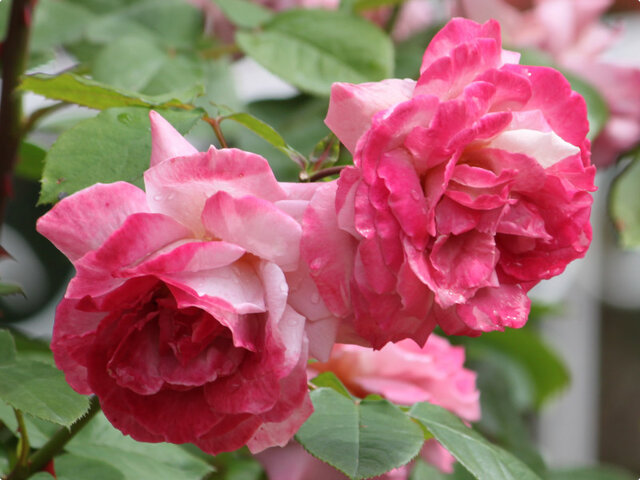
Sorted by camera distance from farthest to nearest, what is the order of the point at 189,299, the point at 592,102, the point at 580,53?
the point at 580,53
the point at 592,102
the point at 189,299

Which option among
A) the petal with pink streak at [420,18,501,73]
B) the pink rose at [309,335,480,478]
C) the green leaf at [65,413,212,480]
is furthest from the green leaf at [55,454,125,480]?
the petal with pink streak at [420,18,501,73]

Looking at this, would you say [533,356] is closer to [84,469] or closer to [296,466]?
[296,466]

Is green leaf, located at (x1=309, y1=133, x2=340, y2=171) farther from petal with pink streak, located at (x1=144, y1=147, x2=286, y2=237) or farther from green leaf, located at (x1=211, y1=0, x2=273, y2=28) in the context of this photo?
green leaf, located at (x1=211, y1=0, x2=273, y2=28)

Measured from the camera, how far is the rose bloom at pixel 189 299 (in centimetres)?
24

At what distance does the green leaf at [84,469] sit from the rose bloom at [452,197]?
5.3 inches

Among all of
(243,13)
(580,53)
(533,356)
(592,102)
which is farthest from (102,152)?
(533,356)

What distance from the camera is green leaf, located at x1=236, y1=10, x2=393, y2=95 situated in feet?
1.50

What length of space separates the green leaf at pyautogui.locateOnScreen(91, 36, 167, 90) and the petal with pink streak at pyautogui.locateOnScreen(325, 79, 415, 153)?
23 cm

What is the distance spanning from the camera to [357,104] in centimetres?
26

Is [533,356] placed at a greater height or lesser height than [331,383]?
lesser

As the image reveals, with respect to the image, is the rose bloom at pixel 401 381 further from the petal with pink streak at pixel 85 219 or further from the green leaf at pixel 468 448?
the petal with pink streak at pixel 85 219

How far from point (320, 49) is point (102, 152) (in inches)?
8.5

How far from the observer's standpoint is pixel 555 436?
1434mm

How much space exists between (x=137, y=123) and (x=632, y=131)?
0.50 meters
